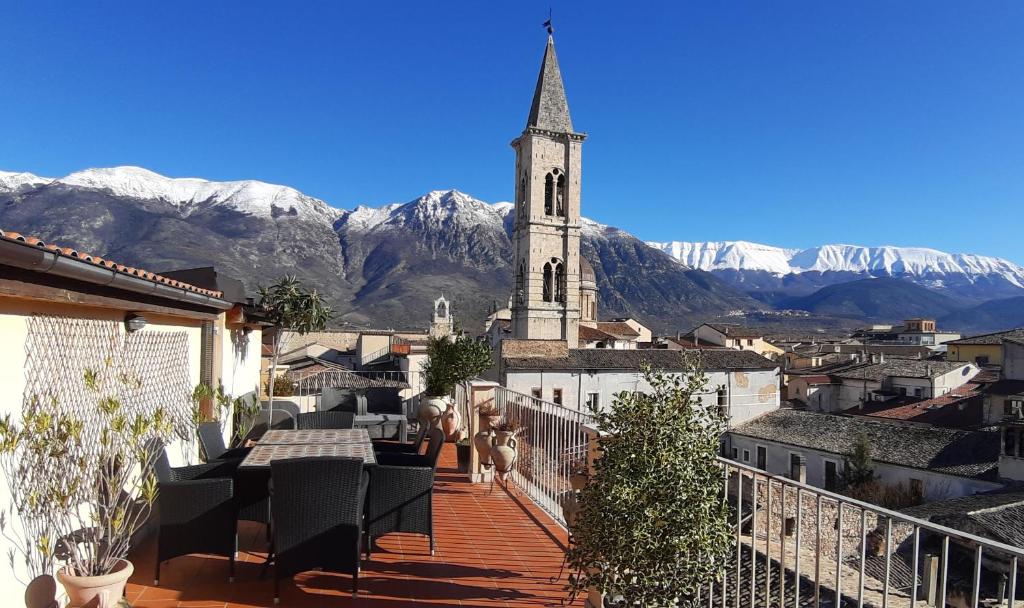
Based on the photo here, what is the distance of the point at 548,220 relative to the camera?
37.2 metres

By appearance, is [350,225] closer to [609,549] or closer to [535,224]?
[535,224]

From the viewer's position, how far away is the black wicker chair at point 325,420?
762 centimetres

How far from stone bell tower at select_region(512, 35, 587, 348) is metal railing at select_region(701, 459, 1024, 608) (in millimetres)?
16945

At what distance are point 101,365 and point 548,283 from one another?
32.9 m

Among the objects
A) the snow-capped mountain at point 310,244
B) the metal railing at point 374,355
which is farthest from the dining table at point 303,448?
the snow-capped mountain at point 310,244

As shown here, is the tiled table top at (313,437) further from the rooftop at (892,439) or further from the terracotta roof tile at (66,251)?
the rooftop at (892,439)

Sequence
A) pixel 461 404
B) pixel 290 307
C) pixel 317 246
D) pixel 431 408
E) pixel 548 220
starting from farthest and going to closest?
pixel 317 246, pixel 548 220, pixel 290 307, pixel 461 404, pixel 431 408

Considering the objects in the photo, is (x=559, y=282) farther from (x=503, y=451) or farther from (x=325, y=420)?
(x=503, y=451)

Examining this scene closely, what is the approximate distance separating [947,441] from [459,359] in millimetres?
27974

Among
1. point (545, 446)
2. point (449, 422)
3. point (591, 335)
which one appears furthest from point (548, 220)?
point (545, 446)

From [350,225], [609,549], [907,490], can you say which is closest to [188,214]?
[350,225]

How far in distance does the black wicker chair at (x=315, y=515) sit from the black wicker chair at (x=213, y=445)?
1.99 meters

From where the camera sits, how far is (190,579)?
439 cm

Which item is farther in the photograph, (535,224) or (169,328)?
(535,224)
